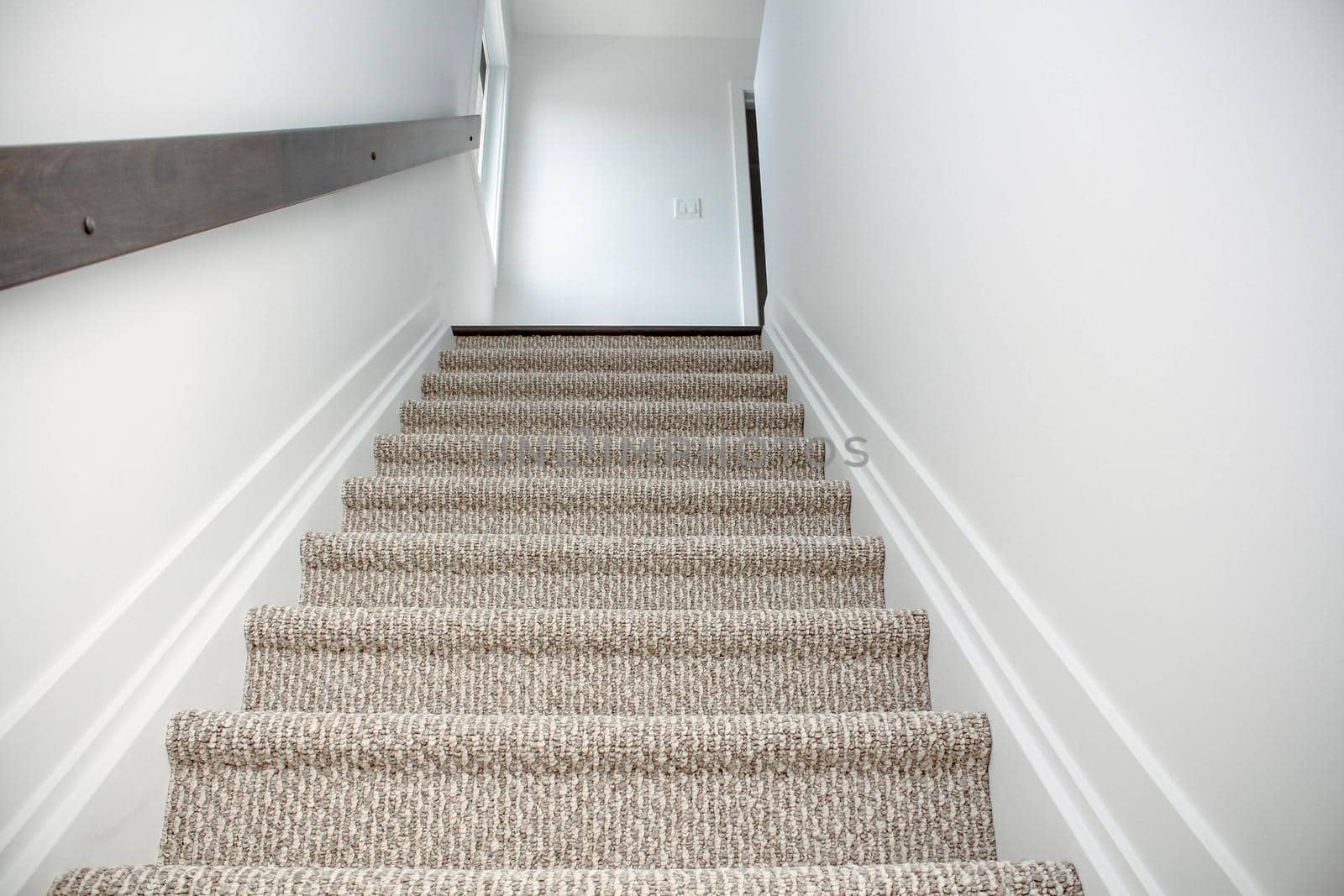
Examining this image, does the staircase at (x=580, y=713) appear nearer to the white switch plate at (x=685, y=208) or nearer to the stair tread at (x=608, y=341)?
the stair tread at (x=608, y=341)

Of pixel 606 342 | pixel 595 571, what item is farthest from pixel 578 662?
pixel 606 342

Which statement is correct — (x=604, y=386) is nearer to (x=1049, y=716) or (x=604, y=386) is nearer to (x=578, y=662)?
(x=578, y=662)

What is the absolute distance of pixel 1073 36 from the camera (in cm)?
91

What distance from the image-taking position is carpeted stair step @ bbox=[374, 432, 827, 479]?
180 centimetres

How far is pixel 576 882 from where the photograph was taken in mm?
780

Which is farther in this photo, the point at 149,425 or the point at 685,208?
the point at 685,208

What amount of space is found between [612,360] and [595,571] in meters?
1.14

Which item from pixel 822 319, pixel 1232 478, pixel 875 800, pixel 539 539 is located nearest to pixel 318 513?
pixel 539 539

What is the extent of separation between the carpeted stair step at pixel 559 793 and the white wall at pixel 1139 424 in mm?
141

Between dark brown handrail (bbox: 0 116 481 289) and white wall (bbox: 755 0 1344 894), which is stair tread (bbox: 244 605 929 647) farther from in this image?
dark brown handrail (bbox: 0 116 481 289)

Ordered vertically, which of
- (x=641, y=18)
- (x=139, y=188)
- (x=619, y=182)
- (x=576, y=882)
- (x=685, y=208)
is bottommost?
(x=576, y=882)

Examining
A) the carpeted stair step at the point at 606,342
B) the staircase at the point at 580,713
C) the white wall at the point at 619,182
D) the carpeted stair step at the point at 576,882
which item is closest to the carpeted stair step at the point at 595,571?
the staircase at the point at 580,713

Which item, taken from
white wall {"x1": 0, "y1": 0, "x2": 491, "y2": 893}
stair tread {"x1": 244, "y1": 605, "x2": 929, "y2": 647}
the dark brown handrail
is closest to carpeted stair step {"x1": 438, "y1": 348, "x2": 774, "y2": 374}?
white wall {"x1": 0, "y1": 0, "x2": 491, "y2": 893}

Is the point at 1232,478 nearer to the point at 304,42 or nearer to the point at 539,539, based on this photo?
the point at 539,539
